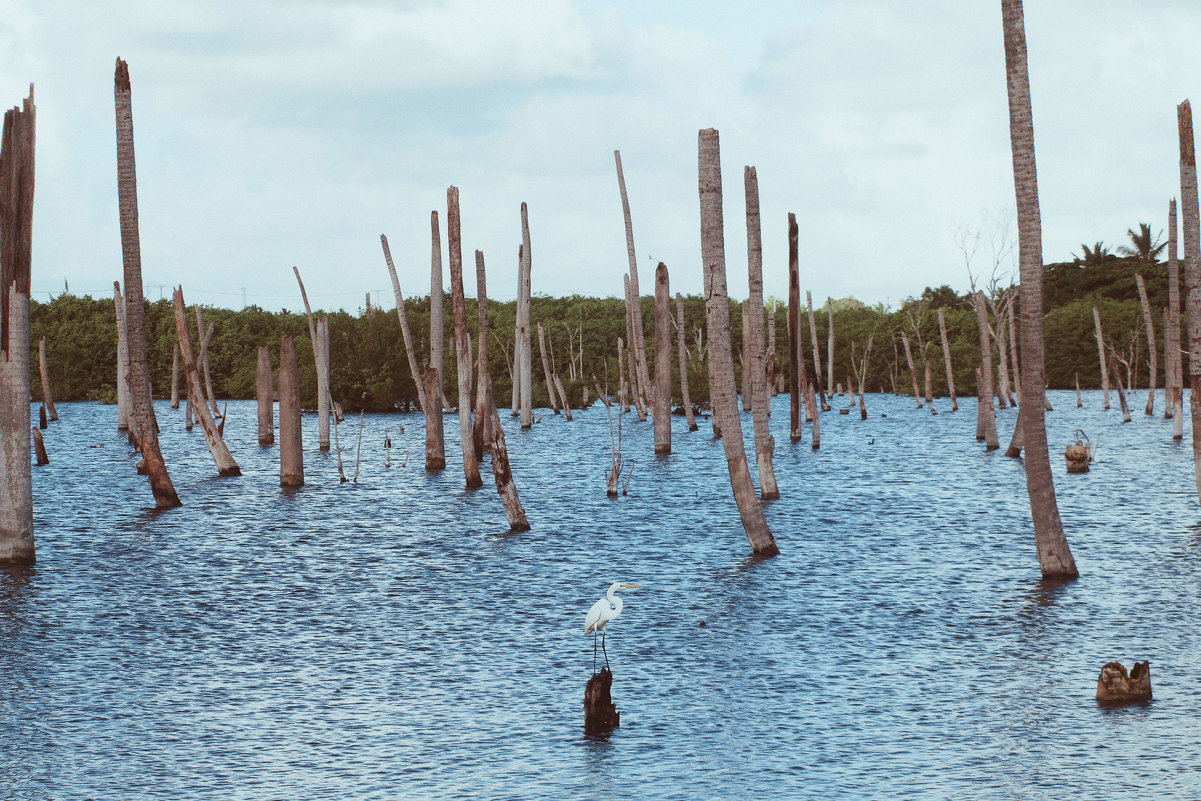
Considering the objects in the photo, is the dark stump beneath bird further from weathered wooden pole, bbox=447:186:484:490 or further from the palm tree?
the palm tree

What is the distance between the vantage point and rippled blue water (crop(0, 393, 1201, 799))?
8328mm

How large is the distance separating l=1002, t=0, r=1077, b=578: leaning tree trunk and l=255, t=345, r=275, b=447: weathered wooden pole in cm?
2340

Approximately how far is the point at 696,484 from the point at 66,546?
42.9ft

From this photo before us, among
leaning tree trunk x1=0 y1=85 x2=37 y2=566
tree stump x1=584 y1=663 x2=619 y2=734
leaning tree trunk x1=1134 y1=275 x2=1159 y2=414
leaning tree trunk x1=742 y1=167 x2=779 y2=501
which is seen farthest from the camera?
leaning tree trunk x1=1134 y1=275 x2=1159 y2=414

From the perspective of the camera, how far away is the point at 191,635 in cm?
1296

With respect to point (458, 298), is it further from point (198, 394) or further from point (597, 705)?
point (597, 705)

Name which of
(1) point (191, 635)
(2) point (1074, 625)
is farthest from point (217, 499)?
(2) point (1074, 625)

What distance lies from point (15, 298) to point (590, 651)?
28.5 ft

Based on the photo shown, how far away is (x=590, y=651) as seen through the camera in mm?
11820

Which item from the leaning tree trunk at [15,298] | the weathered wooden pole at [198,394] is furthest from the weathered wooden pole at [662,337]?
the leaning tree trunk at [15,298]

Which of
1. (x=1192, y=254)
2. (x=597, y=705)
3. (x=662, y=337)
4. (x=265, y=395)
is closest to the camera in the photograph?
(x=597, y=705)

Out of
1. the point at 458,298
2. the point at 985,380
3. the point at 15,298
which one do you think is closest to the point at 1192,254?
the point at 458,298

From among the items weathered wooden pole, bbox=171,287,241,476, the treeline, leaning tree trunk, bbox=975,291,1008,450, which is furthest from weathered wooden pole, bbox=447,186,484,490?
the treeline

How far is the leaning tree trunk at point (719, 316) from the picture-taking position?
16078mm
